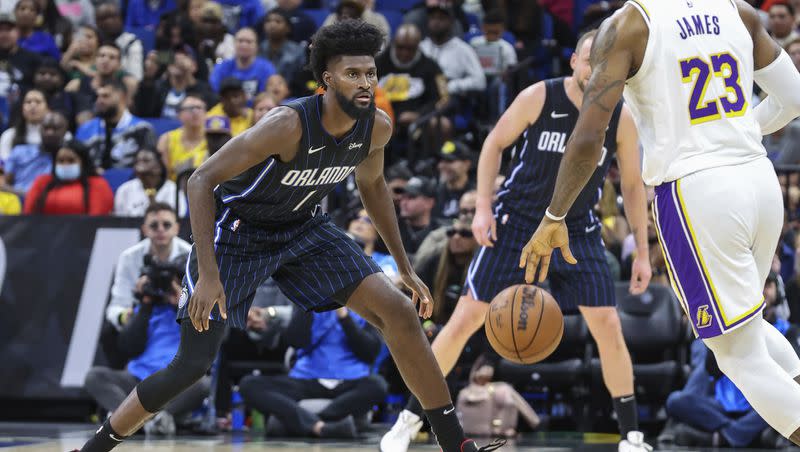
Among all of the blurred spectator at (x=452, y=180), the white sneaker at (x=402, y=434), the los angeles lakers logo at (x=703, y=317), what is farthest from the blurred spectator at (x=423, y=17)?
the los angeles lakers logo at (x=703, y=317)

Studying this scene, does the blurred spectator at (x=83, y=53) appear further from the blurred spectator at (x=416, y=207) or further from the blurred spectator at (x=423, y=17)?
the blurred spectator at (x=416, y=207)

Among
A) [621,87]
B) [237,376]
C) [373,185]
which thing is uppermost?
[621,87]

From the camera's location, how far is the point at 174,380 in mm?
5059

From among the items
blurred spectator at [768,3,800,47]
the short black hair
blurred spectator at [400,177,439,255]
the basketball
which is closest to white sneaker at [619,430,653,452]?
the basketball

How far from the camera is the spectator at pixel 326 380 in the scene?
8.43m

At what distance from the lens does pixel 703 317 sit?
4164 mm

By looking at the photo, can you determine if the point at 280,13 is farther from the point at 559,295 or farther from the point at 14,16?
the point at 559,295

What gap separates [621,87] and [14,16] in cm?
1182

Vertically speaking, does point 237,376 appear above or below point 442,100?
below

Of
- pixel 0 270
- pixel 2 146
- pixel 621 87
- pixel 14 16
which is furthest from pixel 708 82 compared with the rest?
pixel 14 16

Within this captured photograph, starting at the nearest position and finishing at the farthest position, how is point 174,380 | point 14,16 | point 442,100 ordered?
1. point 174,380
2. point 442,100
3. point 14,16

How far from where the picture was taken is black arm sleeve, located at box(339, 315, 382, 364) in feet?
27.8

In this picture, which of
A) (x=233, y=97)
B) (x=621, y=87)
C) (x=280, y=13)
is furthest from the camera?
(x=280, y=13)

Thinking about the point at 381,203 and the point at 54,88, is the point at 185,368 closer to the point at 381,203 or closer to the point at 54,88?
the point at 381,203
